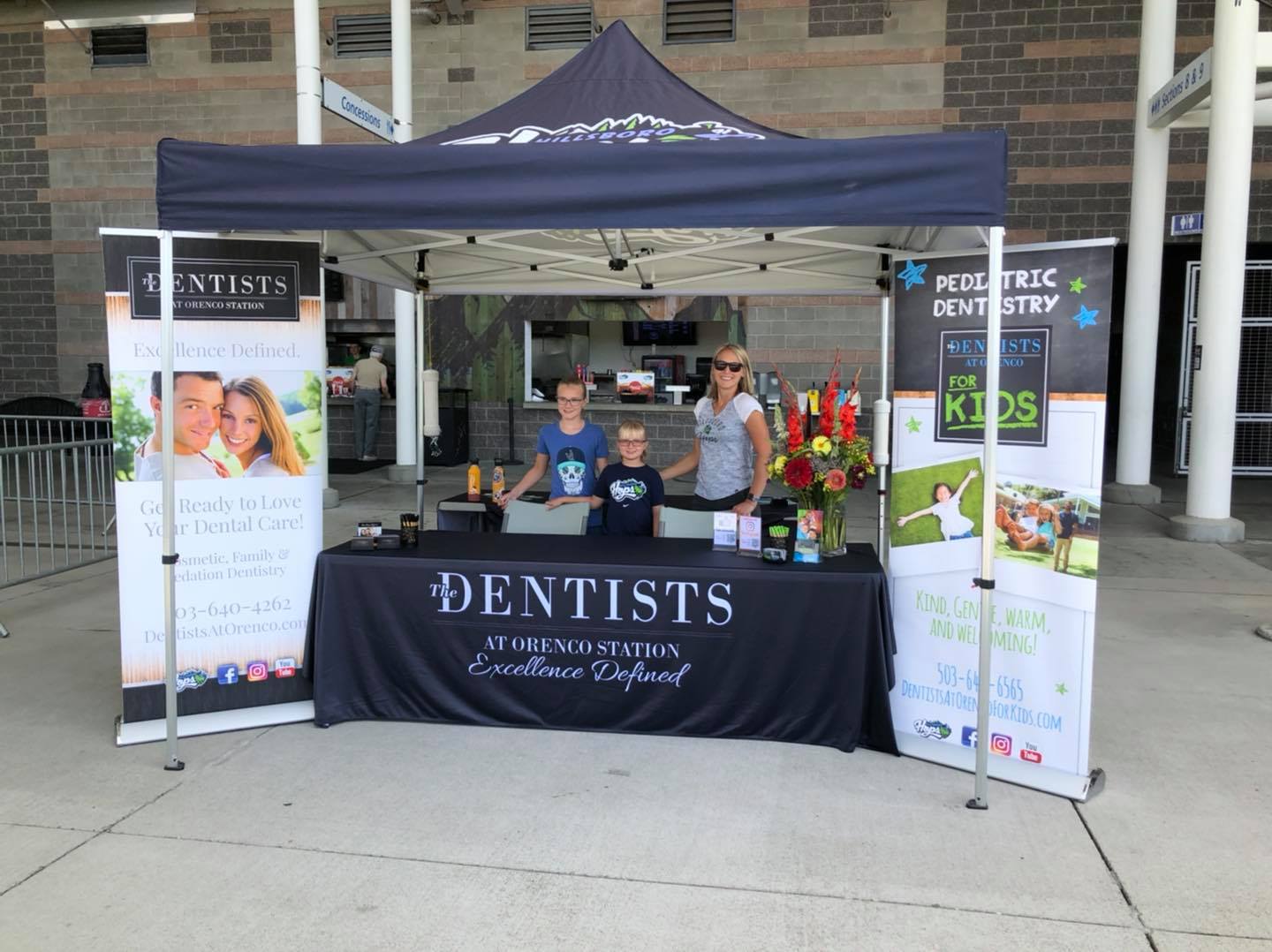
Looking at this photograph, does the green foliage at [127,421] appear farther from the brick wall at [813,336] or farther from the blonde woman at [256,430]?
the brick wall at [813,336]

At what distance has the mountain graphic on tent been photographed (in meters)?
4.05

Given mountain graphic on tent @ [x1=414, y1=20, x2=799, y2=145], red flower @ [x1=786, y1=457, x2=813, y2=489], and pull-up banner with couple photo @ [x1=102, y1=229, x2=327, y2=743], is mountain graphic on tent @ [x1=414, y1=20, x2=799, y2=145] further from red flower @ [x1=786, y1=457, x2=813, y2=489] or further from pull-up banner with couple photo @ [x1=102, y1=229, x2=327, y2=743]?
red flower @ [x1=786, y1=457, x2=813, y2=489]

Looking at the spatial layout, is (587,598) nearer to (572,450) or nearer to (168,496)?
(572,450)

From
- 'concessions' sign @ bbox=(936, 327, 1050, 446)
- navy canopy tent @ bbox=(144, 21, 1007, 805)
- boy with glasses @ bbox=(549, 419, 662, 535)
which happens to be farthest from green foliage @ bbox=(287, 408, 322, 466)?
'concessions' sign @ bbox=(936, 327, 1050, 446)

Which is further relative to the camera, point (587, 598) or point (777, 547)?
point (777, 547)

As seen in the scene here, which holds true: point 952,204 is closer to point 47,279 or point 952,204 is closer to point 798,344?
point 798,344

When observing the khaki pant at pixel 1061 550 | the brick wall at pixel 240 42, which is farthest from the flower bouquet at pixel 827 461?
the brick wall at pixel 240 42

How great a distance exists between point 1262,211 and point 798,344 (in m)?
5.98

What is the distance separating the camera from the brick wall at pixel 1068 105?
12.3 meters

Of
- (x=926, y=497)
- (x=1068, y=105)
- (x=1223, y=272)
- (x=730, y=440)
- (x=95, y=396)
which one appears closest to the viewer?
(x=926, y=497)

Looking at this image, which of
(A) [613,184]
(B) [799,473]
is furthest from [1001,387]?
(A) [613,184]

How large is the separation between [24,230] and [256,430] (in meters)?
13.3

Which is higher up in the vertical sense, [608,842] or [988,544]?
[988,544]

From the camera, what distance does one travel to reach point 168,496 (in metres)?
3.93
